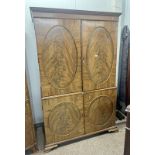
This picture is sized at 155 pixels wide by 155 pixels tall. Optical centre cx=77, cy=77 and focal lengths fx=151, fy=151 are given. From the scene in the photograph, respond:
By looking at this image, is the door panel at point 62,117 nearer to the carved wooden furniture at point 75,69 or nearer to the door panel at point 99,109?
the carved wooden furniture at point 75,69

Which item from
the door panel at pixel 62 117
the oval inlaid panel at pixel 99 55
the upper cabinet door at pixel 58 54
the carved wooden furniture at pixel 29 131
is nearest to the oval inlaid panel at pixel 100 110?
the door panel at pixel 62 117

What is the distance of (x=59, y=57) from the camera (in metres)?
1.74

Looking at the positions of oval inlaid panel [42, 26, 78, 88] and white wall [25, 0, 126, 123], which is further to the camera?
white wall [25, 0, 126, 123]

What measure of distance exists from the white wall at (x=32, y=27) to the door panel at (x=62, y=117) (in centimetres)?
53

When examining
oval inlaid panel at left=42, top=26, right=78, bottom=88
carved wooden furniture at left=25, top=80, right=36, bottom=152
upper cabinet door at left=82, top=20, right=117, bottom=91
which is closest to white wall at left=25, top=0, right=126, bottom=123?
carved wooden furniture at left=25, top=80, right=36, bottom=152

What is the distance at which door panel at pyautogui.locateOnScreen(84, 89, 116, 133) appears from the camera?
2041 millimetres

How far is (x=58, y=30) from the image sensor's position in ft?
5.52

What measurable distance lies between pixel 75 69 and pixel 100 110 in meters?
0.72

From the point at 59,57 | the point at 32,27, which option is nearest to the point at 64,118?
the point at 59,57

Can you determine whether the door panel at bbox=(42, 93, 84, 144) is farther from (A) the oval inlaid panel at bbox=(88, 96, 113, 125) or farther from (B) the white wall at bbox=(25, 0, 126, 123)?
(B) the white wall at bbox=(25, 0, 126, 123)

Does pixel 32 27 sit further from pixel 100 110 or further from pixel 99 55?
pixel 100 110

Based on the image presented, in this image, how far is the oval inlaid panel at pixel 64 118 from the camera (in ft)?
6.20
